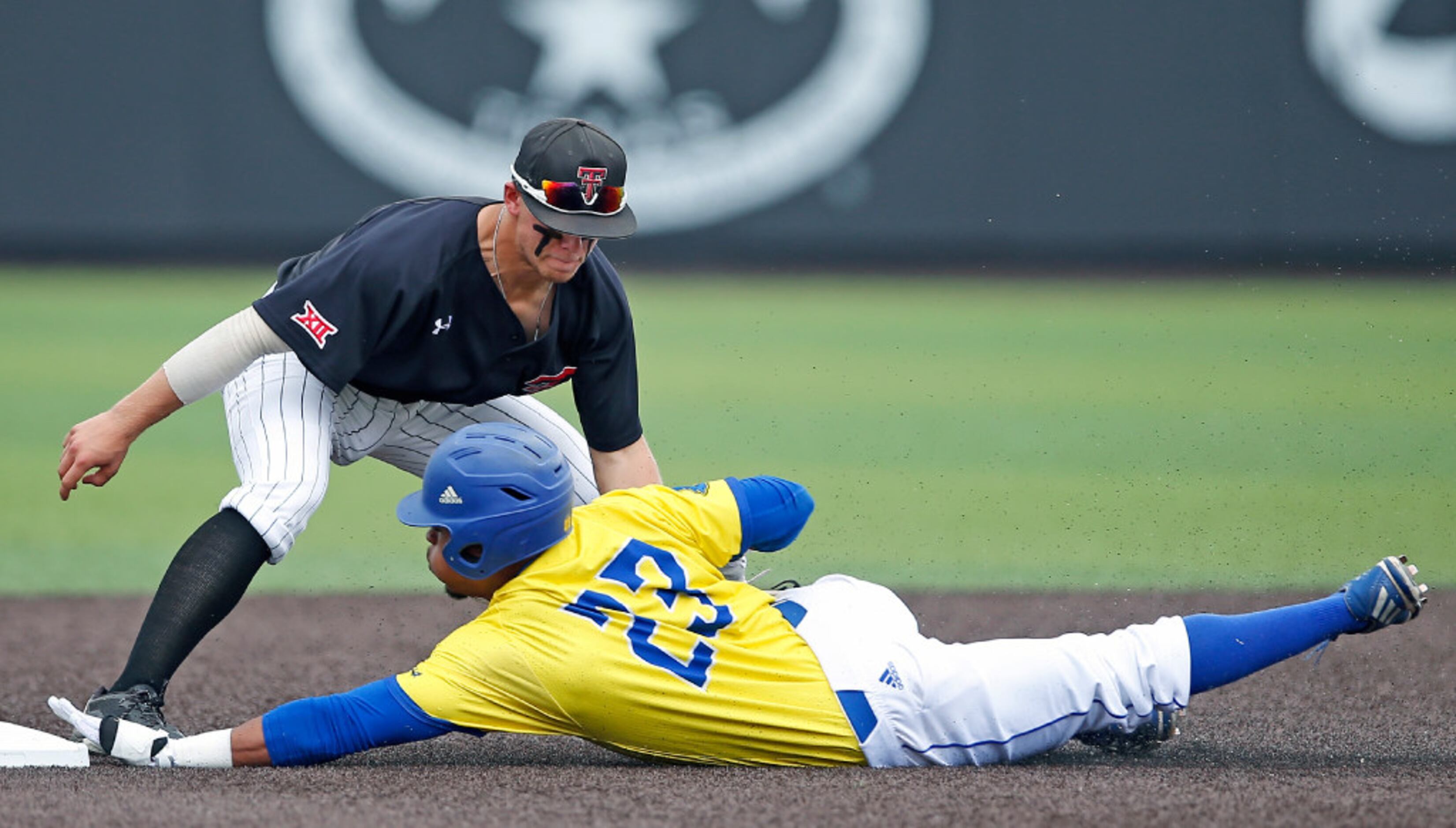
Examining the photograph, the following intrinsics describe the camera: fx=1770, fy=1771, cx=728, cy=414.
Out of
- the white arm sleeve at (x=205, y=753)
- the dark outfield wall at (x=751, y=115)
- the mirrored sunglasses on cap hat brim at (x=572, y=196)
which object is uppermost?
the dark outfield wall at (x=751, y=115)

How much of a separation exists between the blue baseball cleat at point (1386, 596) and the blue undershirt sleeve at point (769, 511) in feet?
3.73

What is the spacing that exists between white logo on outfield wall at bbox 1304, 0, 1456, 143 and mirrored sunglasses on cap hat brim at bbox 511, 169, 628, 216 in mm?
10833

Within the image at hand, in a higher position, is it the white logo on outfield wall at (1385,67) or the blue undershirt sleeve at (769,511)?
the white logo on outfield wall at (1385,67)

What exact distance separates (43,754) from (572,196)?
1610 millimetres

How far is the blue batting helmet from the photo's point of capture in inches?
134

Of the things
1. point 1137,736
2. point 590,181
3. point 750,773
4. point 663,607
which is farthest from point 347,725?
point 1137,736

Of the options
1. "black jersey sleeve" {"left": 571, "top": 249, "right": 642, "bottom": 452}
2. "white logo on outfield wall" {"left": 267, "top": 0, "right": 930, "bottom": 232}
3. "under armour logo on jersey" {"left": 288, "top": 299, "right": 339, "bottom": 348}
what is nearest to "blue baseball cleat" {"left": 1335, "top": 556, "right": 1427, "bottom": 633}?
"black jersey sleeve" {"left": 571, "top": 249, "right": 642, "bottom": 452}

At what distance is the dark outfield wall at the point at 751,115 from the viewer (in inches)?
534

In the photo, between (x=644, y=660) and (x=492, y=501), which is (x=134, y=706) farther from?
(x=644, y=660)

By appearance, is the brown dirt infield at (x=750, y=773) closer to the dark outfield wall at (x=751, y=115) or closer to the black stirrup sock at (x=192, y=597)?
the black stirrup sock at (x=192, y=597)

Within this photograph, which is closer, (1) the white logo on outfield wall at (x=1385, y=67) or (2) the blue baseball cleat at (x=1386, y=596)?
(2) the blue baseball cleat at (x=1386, y=596)

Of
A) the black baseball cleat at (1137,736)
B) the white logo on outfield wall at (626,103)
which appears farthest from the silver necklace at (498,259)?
the white logo on outfield wall at (626,103)

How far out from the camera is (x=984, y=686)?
3529mm

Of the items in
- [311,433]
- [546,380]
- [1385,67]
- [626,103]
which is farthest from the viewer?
[626,103]
